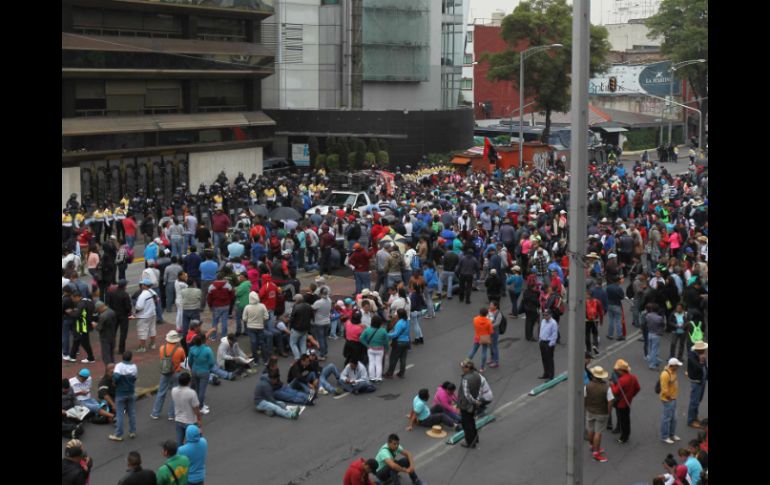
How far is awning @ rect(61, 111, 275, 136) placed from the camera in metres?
40.6

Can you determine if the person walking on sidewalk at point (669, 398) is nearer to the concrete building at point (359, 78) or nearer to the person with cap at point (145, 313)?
the person with cap at point (145, 313)

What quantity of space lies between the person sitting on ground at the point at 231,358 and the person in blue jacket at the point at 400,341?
263 centimetres

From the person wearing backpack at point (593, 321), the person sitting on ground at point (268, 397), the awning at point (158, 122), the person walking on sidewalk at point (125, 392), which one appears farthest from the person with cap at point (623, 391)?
the awning at point (158, 122)

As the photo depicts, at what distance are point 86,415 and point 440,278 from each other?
11503 mm

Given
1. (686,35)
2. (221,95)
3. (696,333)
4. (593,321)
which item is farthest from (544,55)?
(696,333)

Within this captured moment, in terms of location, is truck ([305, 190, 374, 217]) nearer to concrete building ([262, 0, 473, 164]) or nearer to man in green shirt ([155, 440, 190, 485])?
man in green shirt ([155, 440, 190, 485])

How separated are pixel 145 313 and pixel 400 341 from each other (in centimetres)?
477

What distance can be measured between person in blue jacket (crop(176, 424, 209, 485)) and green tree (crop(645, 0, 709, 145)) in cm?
6870

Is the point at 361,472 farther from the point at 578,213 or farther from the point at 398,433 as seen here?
the point at 578,213

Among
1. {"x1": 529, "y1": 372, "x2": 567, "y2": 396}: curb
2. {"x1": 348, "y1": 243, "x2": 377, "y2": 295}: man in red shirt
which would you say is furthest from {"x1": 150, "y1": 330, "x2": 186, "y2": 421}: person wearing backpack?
{"x1": 348, "y1": 243, "x2": 377, "y2": 295}: man in red shirt

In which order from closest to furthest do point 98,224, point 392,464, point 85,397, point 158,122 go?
point 392,464
point 85,397
point 98,224
point 158,122

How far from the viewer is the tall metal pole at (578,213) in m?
9.91

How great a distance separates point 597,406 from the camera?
14266 millimetres
